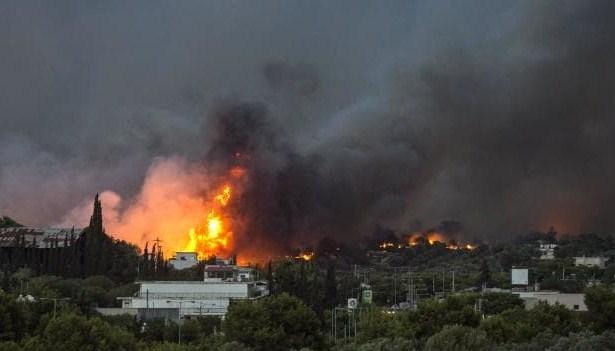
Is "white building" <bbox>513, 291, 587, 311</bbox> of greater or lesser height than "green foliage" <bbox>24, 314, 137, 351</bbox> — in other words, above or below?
above

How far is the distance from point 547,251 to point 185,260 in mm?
38042

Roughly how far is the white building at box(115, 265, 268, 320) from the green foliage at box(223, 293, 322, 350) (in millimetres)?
19128

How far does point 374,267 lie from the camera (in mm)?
84438

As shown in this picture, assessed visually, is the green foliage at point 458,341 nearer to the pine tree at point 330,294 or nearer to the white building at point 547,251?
the pine tree at point 330,294

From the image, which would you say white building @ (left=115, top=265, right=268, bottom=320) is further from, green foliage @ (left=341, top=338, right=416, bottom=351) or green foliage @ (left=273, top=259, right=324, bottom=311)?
green foliage @ (left=341, top=338, right=416, bottom=351)

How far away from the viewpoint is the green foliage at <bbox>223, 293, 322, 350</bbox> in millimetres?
33562

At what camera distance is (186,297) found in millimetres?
57969

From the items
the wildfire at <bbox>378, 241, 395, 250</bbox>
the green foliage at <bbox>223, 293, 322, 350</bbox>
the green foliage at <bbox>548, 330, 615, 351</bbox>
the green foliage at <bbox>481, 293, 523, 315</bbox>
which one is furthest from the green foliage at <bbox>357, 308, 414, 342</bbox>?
the wildfire at <bbox>378, 241, 395, 250</bbox>

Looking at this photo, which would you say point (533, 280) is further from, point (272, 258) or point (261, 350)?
point (261, 350)

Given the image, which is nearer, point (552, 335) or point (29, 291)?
point (552, 335)

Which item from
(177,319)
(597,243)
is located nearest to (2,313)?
(177,319)

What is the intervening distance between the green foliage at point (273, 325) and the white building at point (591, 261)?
5117 cm

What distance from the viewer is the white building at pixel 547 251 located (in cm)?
9204

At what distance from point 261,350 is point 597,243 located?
68.1 m
